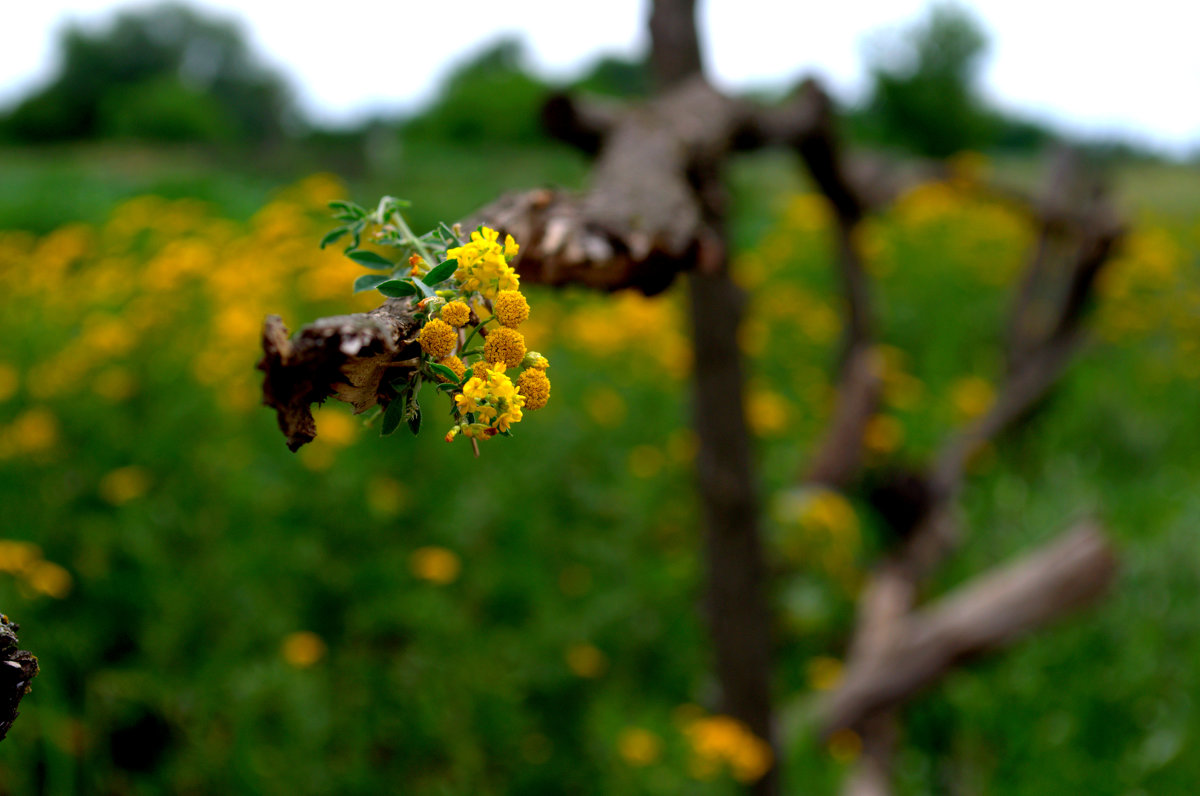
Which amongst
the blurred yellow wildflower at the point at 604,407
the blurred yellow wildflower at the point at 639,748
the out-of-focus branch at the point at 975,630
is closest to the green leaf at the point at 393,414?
the blurred yellow wildflower at the point at 639,748

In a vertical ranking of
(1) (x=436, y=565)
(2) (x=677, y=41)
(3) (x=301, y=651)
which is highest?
(2) (x=677, y=41)

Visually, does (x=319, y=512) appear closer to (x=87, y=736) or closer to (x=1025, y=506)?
(x=87, y=736)

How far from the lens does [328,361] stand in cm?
41

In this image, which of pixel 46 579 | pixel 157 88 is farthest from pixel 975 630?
pixel 157 88

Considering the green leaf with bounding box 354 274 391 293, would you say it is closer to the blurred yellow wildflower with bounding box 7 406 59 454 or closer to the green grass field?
the green grass field

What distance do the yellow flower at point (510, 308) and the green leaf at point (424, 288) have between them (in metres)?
0.04

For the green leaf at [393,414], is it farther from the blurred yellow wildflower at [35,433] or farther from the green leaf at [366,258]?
the blurred yellow wildflower at [35,433]

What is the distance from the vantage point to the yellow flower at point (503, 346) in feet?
1.33

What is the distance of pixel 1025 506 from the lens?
3576 mm

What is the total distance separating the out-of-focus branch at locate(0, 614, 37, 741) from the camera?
0.37 m

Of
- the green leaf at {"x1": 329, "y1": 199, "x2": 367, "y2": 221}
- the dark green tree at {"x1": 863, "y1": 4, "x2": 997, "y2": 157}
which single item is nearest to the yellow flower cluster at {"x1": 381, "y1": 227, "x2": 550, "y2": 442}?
the green leaf at {"x1": 329, "y1": 199, "x2": 367, "y2": 221}

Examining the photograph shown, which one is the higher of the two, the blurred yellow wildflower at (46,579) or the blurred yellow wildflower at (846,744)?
the blurred yellow wildflower at (46,579)

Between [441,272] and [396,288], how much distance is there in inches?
1.0

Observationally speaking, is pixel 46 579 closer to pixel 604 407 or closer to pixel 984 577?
pixel 604 407
